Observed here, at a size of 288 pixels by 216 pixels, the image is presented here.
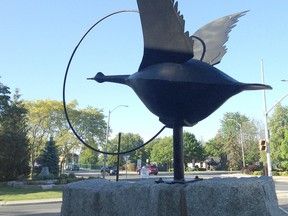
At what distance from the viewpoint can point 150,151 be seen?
94.9m

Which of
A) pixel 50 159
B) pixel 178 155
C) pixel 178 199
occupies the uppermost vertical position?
pixel 50 159

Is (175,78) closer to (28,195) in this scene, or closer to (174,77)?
(174,77)

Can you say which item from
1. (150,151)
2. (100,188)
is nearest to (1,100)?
(100,188)

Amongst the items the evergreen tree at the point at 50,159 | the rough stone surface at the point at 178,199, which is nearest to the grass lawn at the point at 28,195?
the rough stone surface at the point at 178,199

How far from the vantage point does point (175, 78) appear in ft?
18.3

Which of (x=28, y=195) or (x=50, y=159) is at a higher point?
(x=50, y=159)

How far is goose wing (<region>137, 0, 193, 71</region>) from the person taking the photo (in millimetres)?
5708

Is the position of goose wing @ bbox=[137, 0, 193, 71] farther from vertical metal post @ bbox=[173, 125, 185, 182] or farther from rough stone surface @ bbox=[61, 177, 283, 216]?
rough stone surface @ bbox=[61, 177, 283, 216]

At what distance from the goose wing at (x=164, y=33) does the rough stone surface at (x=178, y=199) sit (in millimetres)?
1996

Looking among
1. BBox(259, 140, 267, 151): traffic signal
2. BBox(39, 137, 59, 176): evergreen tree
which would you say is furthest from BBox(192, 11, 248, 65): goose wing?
BBox(39, 137, 59, 176): evergreen tree

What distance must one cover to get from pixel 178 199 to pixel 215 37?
10.8 ft

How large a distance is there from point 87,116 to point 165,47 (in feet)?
143

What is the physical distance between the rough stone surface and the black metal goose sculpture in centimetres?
69

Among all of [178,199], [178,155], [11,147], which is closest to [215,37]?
[178,155]
